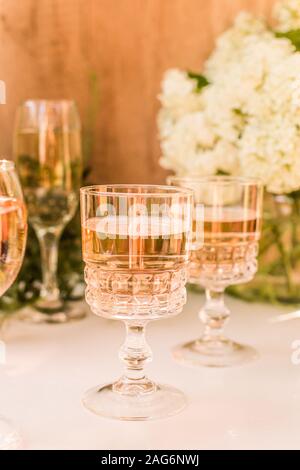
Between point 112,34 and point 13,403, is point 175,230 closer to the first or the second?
point 13,403

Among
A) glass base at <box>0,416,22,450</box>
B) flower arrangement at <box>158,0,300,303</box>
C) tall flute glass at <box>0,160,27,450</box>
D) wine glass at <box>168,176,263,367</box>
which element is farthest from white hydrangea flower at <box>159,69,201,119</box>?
glass base at <box>0,416,22,450</box>

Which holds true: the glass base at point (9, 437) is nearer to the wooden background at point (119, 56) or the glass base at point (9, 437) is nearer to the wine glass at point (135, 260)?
the wine glass at point (135, 260)

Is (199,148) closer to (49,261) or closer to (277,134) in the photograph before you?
(277,134)

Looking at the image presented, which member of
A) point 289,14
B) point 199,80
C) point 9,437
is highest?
point 289,14

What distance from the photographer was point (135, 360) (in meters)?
0.96

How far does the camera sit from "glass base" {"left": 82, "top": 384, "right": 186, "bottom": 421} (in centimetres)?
91

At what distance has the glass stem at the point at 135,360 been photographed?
0.95m

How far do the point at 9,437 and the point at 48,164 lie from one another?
21.4 inches

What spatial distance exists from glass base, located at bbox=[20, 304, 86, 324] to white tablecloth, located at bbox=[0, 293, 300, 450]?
0.02m

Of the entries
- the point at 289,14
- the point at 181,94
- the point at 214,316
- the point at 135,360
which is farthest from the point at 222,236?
the point at 289,14

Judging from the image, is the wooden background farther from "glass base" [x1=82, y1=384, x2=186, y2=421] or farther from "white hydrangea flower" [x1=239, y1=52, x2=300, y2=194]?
"glass base" [x1=82, y1=384, x2=186, y2=421]

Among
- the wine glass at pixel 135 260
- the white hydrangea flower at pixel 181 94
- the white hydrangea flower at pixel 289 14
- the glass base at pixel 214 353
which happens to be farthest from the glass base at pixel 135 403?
the white hydrangea flower at pixel 289 14

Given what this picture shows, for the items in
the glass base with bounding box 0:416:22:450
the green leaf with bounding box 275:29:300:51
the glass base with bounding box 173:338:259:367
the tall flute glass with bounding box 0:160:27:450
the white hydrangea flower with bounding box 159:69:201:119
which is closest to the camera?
the glass base with bounding box 0:416:22:450

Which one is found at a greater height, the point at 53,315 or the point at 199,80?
the point at 199,80
